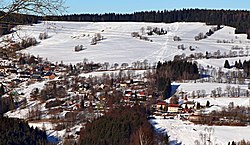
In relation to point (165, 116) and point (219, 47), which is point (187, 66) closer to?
point (165, 116)

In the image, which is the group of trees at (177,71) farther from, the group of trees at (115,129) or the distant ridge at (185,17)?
the distant ridge at (185,17)

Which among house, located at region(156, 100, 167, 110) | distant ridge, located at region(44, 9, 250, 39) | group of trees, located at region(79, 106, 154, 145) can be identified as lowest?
house, located at region(156, 100, 167, 110)

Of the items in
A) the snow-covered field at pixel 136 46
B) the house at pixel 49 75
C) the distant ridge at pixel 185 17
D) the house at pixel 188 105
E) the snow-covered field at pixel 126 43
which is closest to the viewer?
the house at pixel 188 105

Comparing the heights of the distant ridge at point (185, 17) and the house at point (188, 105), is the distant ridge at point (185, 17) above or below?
above

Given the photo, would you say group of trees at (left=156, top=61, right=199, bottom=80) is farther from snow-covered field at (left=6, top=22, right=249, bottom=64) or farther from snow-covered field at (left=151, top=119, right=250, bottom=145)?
snow-covered field at (left=151, top=119, right=250, bottom=145)

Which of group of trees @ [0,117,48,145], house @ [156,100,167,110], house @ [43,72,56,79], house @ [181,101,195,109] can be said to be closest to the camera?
group of trees @ [0,117,48,145]

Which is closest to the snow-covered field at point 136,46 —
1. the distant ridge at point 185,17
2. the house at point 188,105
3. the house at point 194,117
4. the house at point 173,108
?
the house at point 188,105

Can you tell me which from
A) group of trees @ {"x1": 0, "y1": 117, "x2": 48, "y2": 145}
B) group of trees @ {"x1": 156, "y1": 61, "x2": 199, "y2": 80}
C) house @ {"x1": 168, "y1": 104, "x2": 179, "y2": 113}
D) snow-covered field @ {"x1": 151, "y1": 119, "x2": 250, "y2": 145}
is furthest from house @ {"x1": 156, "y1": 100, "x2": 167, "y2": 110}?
group of trees @ {"x1": 0, "y1": 117, "x2": 48, "y2": 145}
